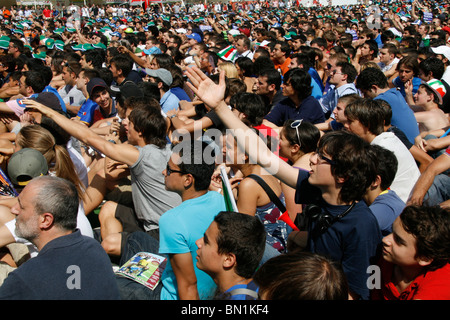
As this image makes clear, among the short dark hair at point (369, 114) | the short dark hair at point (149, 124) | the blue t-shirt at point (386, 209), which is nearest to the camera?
the blue t-shirt at point (386, 209)

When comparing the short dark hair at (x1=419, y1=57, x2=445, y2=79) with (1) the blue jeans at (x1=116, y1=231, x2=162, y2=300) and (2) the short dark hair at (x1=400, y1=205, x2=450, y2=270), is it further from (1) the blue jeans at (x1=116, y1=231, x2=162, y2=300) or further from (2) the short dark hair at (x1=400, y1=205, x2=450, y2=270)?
(1) the blue jeans at (x1=116, y1=231, x2=162, y2=300)

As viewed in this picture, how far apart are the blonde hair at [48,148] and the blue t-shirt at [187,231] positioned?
1.51 metres

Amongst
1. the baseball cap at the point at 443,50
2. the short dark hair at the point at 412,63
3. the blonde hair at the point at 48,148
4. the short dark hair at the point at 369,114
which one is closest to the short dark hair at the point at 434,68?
the short dark hair at the point at 412,63

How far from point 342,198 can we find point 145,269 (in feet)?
5.06

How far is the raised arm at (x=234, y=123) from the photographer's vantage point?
96.7 inches

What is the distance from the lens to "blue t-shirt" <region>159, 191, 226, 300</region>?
8.16ft

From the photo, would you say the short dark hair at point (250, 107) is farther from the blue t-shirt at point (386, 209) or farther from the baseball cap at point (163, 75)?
the baseball cap at point (163, 75)

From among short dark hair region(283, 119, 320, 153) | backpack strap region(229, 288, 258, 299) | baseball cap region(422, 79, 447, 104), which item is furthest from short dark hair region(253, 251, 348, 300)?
baseball cap region(422, 79, 447, 104)

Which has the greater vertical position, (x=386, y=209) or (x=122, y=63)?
(x=386, y=209)

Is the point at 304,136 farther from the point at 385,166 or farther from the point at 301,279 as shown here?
the point at 301,279

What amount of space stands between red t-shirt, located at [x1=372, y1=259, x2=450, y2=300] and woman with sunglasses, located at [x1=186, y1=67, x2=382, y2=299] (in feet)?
0.60

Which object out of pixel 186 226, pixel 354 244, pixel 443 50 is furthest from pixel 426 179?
pixel 443 50

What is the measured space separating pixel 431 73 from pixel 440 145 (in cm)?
267

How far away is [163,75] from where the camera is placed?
6504 millimetres
